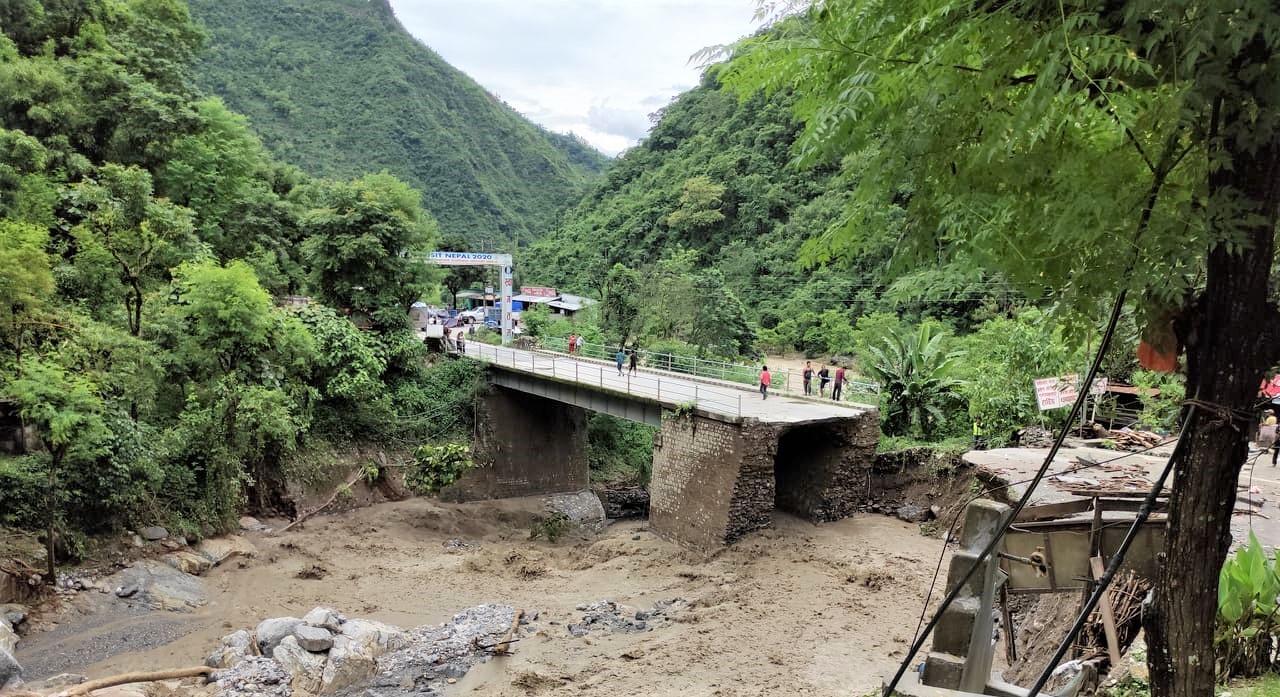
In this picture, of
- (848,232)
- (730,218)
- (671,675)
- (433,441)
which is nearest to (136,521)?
(433,441)

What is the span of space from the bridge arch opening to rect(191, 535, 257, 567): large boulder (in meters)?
12.9

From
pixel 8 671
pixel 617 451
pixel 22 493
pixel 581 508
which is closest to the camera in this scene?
pixel 8 671

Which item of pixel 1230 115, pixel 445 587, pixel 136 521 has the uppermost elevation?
pixel 1230 115

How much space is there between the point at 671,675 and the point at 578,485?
48.0 ft

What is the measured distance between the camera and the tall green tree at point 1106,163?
9.23 feet

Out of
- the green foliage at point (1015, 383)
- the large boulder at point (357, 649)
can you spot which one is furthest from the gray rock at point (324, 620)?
the green foliage at point (1015, 383)

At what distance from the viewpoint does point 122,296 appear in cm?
1692

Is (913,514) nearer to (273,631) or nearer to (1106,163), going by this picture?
(273,631)

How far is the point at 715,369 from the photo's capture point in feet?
74.8

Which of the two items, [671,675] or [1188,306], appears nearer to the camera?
[1188,306]

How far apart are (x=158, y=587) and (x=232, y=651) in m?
3.70

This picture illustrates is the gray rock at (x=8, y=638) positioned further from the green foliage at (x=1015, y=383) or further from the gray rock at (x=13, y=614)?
the green foliage at (x=1015, y=383)

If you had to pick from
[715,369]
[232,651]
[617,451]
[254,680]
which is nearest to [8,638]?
[232,651]

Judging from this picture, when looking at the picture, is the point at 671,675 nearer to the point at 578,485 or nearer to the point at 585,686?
the point at 585,686
